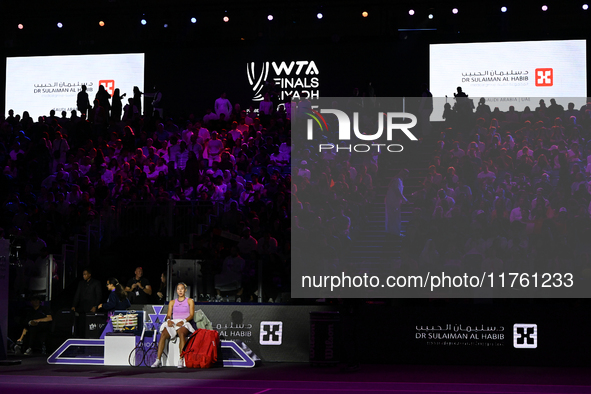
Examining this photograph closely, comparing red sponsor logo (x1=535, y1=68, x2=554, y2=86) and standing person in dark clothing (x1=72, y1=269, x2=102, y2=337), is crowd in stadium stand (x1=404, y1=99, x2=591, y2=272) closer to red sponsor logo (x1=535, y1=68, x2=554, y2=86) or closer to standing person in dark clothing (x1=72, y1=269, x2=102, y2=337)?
red sponsor logo (x1=535, y1=68, x2=554, y2=86)

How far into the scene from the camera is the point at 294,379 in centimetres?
1092

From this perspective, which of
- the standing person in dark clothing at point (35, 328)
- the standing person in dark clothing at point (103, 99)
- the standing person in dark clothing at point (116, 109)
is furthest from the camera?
the standing person in dark clothing at point (116, 109)

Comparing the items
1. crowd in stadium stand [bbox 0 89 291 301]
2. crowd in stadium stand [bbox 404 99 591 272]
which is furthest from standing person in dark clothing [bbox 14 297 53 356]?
crowd in stadium stand [bbox 404 99 591 272]

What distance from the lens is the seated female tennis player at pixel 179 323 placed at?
12.4 m

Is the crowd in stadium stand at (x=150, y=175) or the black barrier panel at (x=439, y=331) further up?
the crowd in stadium stand at (x=150, y=175)

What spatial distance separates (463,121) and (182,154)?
707cm

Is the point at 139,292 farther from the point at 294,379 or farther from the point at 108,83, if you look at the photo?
the point at 108,83

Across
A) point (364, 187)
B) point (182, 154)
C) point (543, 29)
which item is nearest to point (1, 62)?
point (182, 154)

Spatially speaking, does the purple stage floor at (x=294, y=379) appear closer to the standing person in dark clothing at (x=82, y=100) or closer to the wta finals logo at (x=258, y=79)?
the standing person in dark clothing at (x=82, y=100)

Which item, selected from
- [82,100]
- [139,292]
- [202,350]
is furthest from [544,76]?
[202,350]

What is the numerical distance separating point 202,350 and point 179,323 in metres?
0.59

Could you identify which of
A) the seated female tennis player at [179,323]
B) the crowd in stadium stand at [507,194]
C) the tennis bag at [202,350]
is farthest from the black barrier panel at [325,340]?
the crowd in stadium stand at [507,194]

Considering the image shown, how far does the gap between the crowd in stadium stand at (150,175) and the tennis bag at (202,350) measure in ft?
6.46

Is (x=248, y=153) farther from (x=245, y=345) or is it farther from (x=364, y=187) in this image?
(x=245, y=345)
